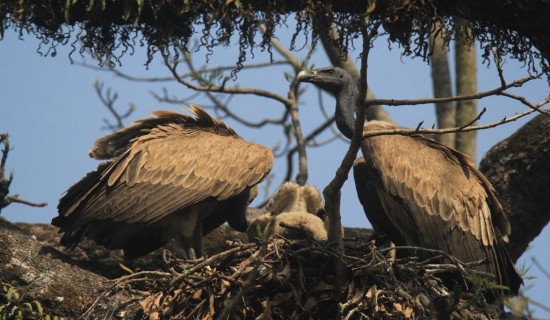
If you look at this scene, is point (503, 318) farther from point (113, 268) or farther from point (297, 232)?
point (113, 268)

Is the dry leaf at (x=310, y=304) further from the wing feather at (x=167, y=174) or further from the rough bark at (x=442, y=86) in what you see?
the rough bark at (x=442, y=86)

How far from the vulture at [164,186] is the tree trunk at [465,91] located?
3702 mm

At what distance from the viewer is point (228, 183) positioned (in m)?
9.70

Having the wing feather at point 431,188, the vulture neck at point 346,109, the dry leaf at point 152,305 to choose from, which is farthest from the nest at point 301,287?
the vulture neck at point 346,109

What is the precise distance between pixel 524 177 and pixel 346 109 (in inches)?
73.2

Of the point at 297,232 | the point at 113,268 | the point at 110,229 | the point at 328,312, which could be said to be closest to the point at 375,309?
the point at 328,312

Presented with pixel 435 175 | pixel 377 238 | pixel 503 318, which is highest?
pixel 435 175

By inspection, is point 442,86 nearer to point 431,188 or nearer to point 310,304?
point 431,188

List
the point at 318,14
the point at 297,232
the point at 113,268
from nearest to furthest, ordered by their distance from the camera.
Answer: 1. the point at 318,14
2. the point at 297,232
3. the point at 113,268

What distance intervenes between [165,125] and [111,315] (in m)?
3.02

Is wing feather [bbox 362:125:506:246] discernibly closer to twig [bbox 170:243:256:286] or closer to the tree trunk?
twig [bbox 170:243:256:286]

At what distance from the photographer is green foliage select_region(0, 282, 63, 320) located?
23.9 feet

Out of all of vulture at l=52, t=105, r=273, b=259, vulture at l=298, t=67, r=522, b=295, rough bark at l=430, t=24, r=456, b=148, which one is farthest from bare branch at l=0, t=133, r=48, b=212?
rough bark at l=430, t=24, r=456, b=148

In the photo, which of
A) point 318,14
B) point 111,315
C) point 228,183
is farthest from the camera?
point 228,183
